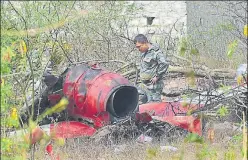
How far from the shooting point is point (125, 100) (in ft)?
25.1

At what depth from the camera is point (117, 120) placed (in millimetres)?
7289

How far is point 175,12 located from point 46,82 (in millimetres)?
12787

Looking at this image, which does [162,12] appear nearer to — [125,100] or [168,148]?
[125,100]

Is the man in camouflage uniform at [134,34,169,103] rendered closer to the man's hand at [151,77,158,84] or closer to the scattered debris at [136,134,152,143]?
the man's hand at [151,77,158,84]

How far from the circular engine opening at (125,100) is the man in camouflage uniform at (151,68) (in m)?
1.53

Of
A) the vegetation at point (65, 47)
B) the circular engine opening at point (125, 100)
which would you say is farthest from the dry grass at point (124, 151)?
the circular engine opening at point (125, 100)

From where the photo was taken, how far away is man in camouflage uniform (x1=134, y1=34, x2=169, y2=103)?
925 centimetres

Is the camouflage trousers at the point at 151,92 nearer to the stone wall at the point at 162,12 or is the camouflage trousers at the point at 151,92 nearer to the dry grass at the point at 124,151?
the dry grass at the point at 124,151

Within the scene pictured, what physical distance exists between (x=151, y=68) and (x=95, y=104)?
8.62ft

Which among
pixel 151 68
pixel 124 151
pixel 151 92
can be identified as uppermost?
pixel 151 68

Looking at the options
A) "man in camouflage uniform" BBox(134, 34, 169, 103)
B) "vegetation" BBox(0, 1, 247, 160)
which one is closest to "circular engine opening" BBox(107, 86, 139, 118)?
"vegetation" BBox(0, 1, 247, 160)

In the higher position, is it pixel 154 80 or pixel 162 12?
pixel 162 12

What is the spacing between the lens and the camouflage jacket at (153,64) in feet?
30.6

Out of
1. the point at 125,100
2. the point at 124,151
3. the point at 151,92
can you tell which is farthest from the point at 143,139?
the point at 151,92
